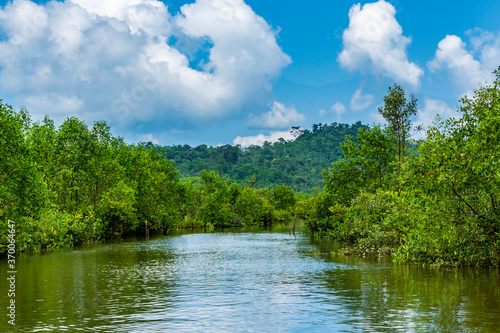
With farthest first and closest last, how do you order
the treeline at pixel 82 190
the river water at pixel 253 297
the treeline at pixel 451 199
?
the treeline at pixel 82 190
the treeline at pixel 451 199
the river water at pixel 253 297

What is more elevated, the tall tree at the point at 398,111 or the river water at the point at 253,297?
the tall tree at the point at 398,111

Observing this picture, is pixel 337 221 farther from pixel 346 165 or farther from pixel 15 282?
pixel 15 282

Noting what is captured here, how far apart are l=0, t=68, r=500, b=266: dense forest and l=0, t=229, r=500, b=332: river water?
293 cm

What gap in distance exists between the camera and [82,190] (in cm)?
7000

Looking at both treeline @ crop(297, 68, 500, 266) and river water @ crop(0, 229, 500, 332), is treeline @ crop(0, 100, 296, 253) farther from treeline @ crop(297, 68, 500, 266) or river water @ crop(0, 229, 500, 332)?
treeline @ crop(297, 68, 500, 266)

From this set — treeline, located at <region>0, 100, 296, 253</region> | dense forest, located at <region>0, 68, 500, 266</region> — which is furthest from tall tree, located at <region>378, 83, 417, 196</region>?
treeline, located at <region>0, 100, 296, 253</region>

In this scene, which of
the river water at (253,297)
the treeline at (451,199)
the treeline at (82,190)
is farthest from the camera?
the treeline at (82,190)

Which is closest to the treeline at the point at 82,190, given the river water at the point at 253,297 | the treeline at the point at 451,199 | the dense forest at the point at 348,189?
the dense forest at the point at 348,189

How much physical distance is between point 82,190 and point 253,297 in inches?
2068

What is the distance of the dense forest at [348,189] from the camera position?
26.3m

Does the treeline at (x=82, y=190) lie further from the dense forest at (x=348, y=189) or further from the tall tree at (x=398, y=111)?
the tall tree at (x=398, y=111)

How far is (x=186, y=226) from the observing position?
108 m

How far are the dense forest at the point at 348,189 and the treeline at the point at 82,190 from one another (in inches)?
5.9

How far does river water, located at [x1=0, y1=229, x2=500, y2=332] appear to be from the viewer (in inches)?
698
